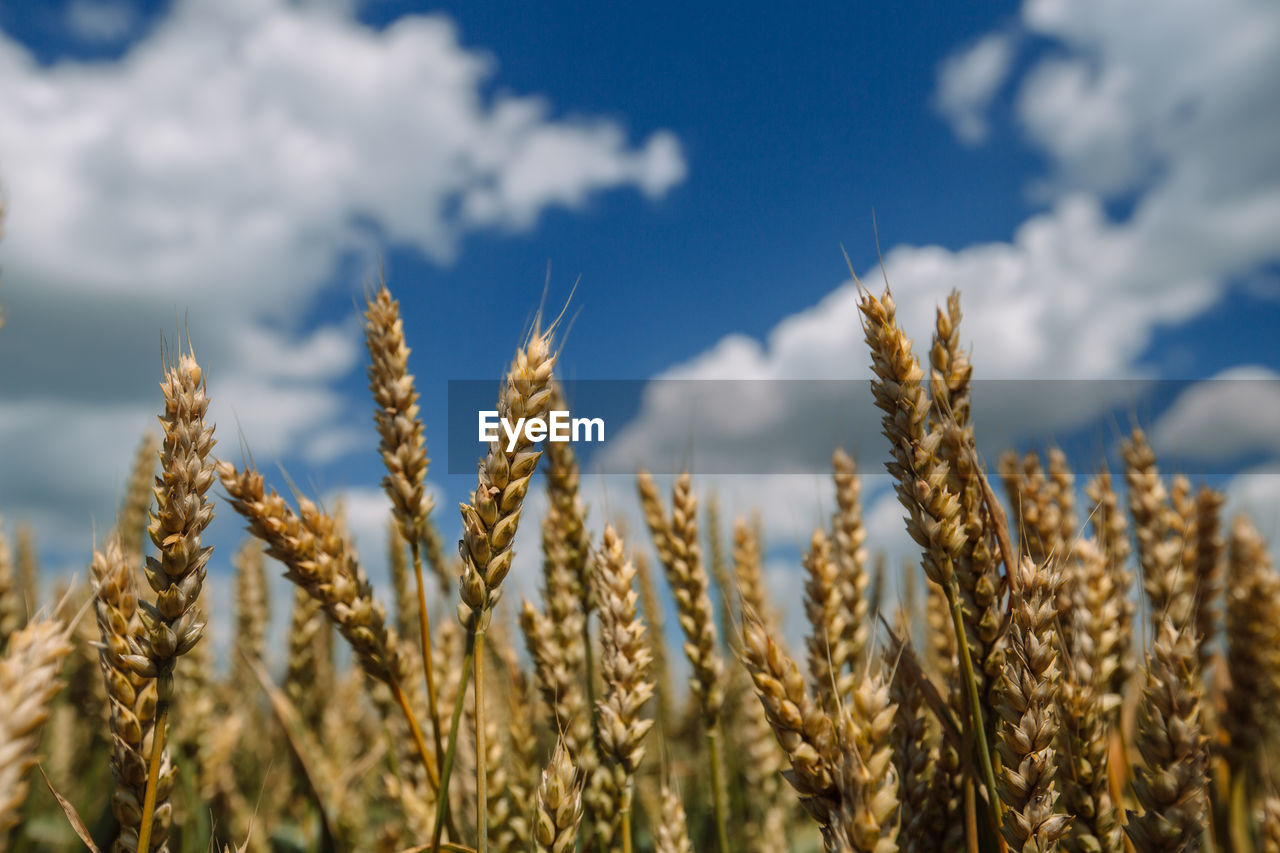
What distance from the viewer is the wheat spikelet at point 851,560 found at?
295cm

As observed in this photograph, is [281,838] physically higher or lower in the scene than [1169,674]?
lower

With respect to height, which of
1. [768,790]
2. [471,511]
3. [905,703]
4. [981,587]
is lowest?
[768,790]

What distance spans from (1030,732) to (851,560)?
1466 mm

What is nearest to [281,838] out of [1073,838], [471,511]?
[471,511]

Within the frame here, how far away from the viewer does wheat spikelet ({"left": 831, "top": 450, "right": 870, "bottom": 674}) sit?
2.95m

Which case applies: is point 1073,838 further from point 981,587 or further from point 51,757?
point 51,757

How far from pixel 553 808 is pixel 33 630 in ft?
3.56

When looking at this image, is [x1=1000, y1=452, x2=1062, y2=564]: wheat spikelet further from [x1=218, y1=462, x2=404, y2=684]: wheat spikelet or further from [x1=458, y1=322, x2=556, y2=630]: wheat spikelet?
[x1=218, y1=462, x2=404, y2=684]: wheat spikelet

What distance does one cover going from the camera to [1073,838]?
5.81 feet

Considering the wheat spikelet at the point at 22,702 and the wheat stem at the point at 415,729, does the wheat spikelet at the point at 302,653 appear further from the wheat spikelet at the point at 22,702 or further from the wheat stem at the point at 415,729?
the wheat spikelet at the point at 22,702

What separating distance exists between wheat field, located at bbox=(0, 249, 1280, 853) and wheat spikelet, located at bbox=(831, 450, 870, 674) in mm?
15

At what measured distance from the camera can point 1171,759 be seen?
5.58 ft

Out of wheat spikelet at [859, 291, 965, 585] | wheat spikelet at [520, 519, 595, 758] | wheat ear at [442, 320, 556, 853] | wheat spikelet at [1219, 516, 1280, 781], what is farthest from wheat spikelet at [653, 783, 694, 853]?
wheat spikelet at [1219, 516, 1280, 781]

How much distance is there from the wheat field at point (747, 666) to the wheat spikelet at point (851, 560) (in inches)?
0.6
